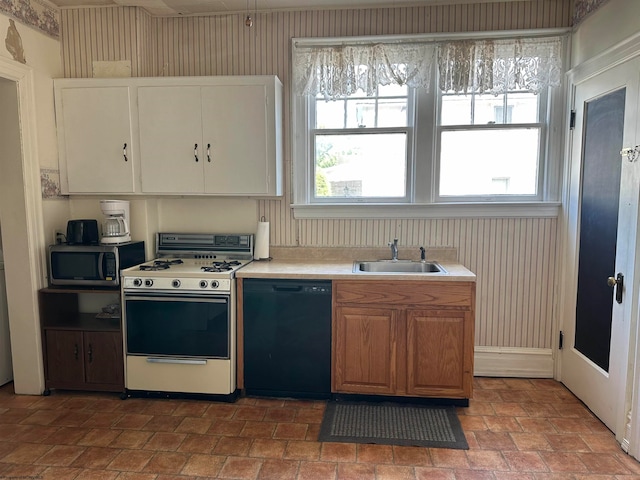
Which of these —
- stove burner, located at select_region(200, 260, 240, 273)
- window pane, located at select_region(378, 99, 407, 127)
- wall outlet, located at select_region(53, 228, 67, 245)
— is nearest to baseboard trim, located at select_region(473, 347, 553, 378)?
window pane, located at select_region(378, 99, 407, 127)

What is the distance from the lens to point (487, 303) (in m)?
3.25

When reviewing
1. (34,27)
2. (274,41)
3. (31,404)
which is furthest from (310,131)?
(31,404)

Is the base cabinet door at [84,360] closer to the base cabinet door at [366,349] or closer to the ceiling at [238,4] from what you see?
the base cabinet door at [366,349]

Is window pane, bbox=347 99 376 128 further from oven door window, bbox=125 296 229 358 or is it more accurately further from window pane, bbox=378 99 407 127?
oven door window, bbox=125 296 229 358

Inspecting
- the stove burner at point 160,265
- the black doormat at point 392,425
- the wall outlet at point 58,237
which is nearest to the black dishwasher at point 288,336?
the black doormat at point 392,425

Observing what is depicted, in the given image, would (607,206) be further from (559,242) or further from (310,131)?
(310,131)

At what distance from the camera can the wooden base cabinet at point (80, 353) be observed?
2.90 meters

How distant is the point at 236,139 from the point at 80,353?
1845 mm

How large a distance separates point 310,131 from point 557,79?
70.8 inches

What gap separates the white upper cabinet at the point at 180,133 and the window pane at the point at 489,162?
1.31 m

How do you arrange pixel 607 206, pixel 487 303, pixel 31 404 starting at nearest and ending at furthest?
pixel 607 206 → pixel 31 404 → pixel 487 303

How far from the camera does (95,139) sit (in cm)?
306

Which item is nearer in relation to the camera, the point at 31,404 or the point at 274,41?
the point at 31,404

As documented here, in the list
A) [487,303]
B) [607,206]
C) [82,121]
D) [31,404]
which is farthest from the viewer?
[487,303]
